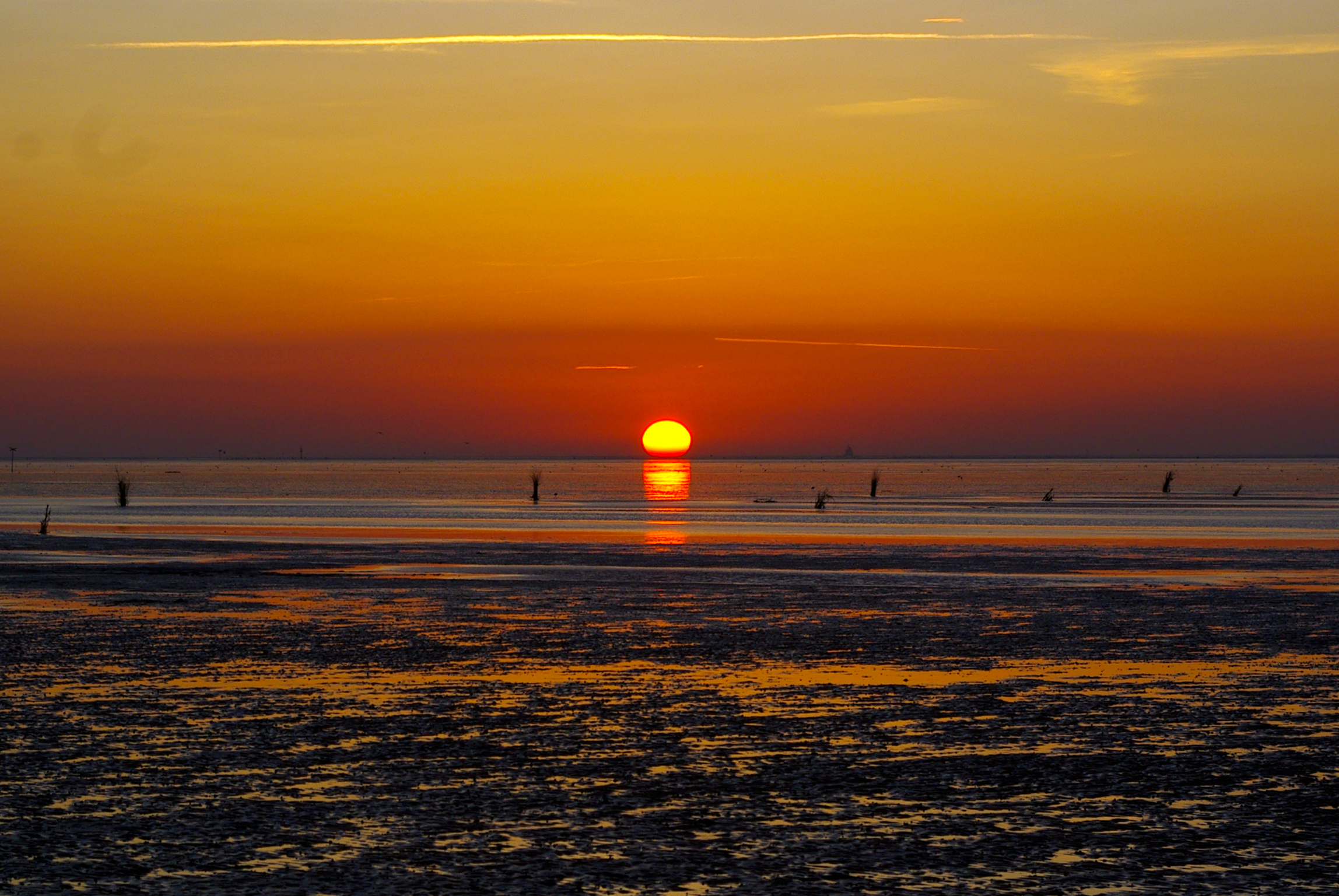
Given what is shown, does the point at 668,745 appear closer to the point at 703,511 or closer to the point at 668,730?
the point at 668,730

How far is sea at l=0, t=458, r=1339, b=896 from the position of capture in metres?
10.3

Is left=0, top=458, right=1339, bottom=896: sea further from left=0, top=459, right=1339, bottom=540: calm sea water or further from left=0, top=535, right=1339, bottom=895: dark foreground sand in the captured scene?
left=0, top=459, right=1339, bottom=540: calm sea water

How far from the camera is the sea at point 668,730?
1026cm

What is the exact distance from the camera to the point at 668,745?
14.4m

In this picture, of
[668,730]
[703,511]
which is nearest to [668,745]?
[668,730]

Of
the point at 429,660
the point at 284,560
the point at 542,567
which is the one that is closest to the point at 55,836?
the point at 429,660

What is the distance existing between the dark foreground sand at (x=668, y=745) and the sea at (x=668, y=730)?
0.05m

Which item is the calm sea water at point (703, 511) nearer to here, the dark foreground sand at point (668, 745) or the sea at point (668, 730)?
the sea at point (668, 730)

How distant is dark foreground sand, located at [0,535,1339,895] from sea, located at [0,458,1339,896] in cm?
5

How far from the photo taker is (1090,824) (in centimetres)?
1138

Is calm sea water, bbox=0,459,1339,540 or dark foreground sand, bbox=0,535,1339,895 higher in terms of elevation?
calm sea water, bbox=0,459,1339,540

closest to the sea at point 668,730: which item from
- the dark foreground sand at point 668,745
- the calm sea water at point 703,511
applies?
the dark foreground sand at point 668,745

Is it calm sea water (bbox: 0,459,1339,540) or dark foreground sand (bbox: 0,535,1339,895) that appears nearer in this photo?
dark foreground sand (bbox: 0,535,1339,895)

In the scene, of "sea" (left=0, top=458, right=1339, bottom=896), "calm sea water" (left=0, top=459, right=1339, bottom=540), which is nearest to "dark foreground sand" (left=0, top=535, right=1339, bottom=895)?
"sea" (left=0, top=458, right=1339, bottom=896)
